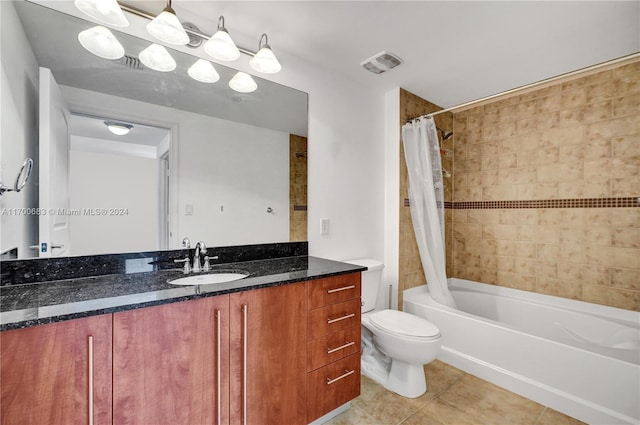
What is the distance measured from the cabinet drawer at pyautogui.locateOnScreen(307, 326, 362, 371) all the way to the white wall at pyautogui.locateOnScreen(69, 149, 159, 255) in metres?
0.98

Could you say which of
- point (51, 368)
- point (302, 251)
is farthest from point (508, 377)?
point (51, 368)

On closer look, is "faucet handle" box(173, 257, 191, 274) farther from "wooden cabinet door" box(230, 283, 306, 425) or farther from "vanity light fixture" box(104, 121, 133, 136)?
"vanity light fixture" box(104, 121, 133, 136)

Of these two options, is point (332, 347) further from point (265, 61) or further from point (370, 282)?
point (265, 61)

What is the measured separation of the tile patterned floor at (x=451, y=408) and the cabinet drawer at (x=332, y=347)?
1.33ft

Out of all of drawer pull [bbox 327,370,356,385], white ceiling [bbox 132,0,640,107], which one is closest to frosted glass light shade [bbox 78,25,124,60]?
white ceiling [bbox 132,0,640,107]

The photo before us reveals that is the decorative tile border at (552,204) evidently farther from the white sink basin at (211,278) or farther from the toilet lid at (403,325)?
the white sink basin at (211,278)

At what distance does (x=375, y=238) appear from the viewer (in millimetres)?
2512

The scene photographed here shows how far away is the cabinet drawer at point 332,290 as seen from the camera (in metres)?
1.40

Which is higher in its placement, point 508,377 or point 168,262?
point 168,262

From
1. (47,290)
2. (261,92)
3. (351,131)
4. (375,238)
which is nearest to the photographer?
(47,290)

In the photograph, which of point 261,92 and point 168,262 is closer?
point 168,262

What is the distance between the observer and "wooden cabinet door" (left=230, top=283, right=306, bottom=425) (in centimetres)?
117

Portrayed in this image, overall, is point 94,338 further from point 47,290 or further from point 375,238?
point 375,238

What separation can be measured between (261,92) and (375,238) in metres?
1.51
